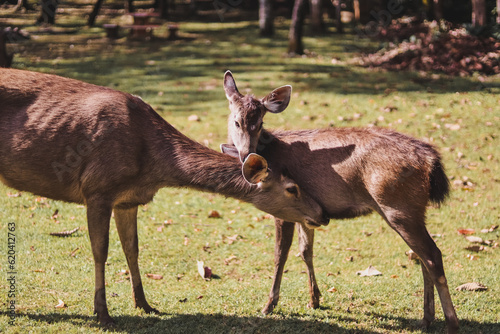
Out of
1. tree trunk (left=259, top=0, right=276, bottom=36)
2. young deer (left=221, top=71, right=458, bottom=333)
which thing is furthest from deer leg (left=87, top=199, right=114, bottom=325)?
tree trunk (left=259, top=0, right=276, bottom=36)

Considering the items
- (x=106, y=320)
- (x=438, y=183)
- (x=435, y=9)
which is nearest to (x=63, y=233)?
(x=106, y=320)

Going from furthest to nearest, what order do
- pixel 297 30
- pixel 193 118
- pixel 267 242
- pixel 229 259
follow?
pixel 297 30
pixel 193 118
pixel 267 242
pixel 229 259

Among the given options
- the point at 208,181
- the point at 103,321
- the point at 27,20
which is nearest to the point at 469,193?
the point at 208,181

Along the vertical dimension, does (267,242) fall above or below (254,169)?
below

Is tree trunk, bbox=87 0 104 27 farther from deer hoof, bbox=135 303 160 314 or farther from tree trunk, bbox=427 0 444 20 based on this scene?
deer hoof, bbox=135 303 160 314

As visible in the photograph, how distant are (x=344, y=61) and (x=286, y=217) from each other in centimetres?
1334

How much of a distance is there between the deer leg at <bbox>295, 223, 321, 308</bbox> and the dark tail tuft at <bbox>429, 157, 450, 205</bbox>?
1361 millimetres

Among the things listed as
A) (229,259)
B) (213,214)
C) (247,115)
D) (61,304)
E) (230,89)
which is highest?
(230,89)

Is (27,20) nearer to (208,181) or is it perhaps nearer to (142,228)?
(142,228)

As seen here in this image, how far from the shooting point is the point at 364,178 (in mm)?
5578

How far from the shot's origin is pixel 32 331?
528 cm

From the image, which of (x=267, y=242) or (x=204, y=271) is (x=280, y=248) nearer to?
(x=204, y=271)

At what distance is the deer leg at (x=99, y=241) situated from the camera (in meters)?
5.60

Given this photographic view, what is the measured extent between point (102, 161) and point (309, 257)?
2.40 metres
